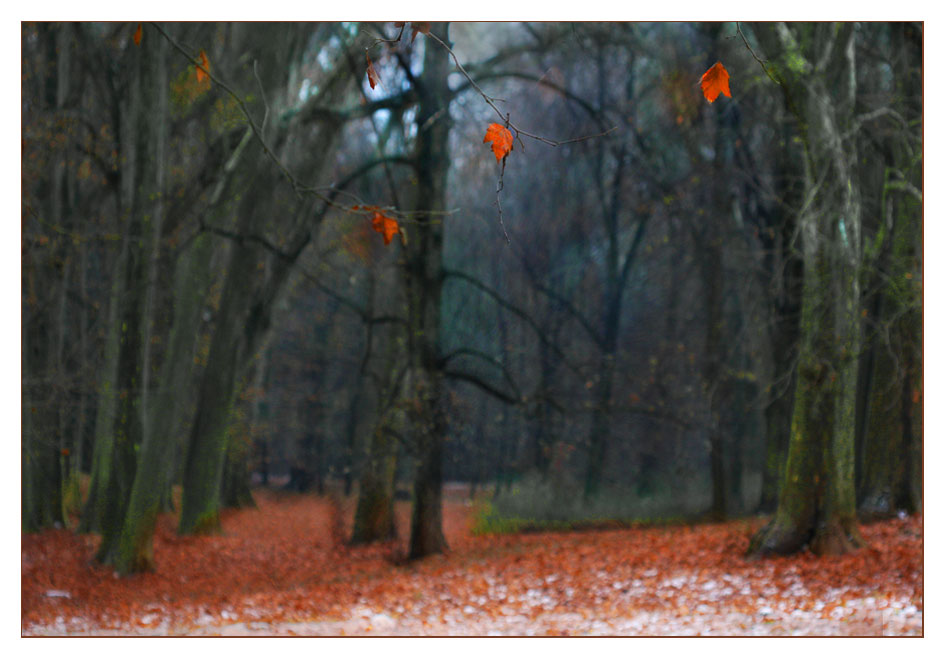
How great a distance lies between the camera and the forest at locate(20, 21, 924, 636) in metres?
4.48

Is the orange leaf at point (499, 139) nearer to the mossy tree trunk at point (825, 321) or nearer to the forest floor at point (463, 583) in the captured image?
the forest floor at point (463, 583)

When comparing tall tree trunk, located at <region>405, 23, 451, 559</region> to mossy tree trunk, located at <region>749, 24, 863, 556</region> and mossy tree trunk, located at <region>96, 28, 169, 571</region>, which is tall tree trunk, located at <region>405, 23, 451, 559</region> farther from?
mossy tree trunk, located at <region>749, 24, 863, 556</region>

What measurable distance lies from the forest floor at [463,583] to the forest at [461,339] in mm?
21

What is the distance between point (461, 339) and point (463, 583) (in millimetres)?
1588

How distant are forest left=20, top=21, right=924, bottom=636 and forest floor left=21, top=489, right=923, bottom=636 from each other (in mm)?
21

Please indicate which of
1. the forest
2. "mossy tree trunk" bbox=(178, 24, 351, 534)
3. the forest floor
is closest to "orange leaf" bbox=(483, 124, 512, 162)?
the forest

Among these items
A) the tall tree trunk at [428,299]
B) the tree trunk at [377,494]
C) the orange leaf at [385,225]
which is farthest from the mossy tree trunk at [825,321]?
the orange leaf at [385,225]

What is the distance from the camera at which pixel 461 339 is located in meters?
5.10

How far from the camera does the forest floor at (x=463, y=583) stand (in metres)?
4.21

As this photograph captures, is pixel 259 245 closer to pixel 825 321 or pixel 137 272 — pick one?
pixel 137 272

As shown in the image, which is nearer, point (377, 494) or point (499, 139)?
point (499, 139)

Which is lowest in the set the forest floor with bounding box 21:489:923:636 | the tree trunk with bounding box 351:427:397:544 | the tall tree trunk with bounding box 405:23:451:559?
the forest floor with bounding box 21:489:923:636

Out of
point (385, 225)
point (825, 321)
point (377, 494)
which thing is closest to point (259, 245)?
point (377, 494)
